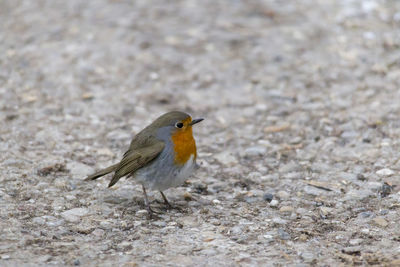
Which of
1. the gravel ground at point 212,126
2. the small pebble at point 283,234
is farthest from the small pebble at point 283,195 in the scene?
the small pebble at point 283,234

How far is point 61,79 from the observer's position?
7285mm

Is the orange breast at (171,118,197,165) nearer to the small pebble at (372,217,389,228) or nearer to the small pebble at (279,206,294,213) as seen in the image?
the small pebble at (279,206,294,213)

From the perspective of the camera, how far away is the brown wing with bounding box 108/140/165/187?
15.6ft

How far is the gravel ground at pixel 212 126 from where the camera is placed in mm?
4273

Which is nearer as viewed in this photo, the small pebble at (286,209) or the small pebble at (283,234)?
the small pebble at (283,234)

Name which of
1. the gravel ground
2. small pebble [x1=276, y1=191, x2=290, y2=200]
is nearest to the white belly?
the gravel ground

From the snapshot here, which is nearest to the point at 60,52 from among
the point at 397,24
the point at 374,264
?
the point at 397,24

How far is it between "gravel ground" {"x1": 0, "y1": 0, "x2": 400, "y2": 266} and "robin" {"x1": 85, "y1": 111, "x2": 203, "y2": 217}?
0.27 metres

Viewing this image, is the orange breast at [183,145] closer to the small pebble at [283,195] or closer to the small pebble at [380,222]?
the small pebble at [283,195]

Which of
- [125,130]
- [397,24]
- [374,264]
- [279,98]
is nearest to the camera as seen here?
[374,264]

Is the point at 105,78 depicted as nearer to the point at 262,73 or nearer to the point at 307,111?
the point at 262,73

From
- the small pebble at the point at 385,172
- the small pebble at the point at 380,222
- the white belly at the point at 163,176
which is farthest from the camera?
the small pebble at the point at 385,172

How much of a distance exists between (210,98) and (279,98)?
811mm

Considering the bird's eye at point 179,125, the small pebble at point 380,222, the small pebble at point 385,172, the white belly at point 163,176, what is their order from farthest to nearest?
the small pebble at point 385,172 → the bird's eye at point 179,125 → the white belly at point 163,176 → the small pebble at point 380,222
